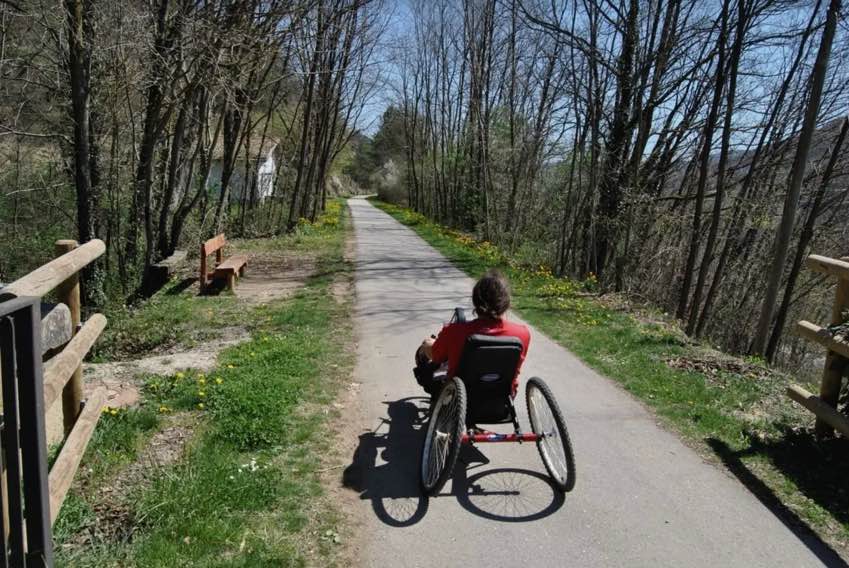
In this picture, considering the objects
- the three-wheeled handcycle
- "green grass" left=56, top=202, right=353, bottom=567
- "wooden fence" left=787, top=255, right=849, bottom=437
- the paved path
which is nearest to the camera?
"green grass" left=56, top=202, right=353, bottom=567

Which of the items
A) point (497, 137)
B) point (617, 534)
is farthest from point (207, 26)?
point (497, 137)

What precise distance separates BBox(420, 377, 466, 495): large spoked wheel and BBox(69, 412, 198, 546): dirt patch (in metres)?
1.67

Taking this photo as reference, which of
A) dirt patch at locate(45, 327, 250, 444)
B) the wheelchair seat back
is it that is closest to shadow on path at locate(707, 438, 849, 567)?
the wheelchair seat back

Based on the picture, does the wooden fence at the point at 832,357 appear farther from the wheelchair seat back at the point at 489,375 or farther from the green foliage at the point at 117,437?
the green foliage at the point at 117,437

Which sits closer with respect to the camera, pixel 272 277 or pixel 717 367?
pixel 717 367

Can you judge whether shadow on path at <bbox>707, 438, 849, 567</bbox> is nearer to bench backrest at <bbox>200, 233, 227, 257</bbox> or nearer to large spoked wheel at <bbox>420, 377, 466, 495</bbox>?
large spoked wheel at <bbox>420, 377, 466, 495</bbox>

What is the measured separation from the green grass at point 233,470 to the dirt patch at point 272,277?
3946 millimetres

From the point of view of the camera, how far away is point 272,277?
520 inches

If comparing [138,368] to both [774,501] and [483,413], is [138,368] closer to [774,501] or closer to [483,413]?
[483,413]

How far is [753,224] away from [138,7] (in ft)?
43.0

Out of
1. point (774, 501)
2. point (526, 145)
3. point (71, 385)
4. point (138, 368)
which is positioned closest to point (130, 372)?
point (138, 368)

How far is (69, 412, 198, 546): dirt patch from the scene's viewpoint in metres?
3.46

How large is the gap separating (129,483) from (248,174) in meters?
21.2

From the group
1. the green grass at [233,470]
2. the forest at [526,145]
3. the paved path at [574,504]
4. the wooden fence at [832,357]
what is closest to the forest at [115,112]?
the forest at [526,145]
